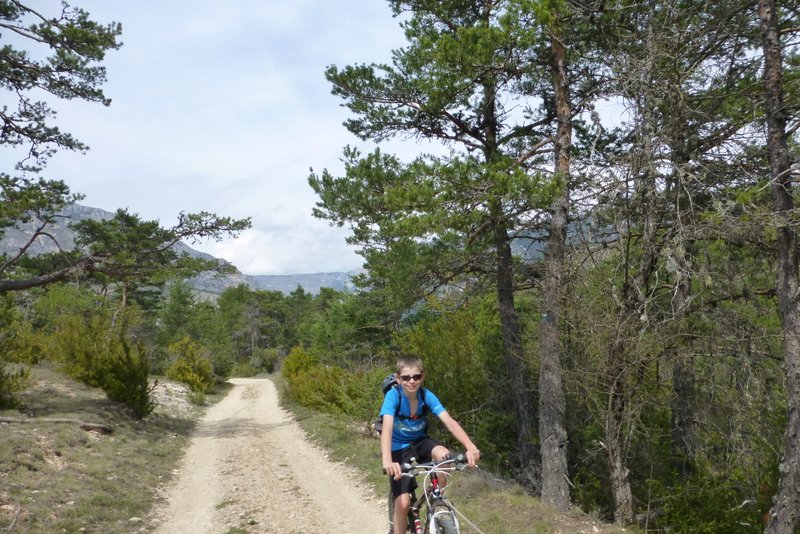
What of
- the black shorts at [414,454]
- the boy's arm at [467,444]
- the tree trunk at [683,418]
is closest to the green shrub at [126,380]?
the black shorts at [414,454]

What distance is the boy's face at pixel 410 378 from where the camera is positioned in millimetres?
4023

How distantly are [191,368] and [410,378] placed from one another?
28623 millimetres

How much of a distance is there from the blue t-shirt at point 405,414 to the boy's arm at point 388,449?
0.08m

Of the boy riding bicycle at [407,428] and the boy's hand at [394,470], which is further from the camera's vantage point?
the boy riding bicycle at [407,428]

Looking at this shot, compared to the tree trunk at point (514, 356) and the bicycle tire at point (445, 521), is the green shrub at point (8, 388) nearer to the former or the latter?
the tree trunk at point (514, 356)

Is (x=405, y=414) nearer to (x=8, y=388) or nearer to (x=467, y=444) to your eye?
(x=467, y=444)

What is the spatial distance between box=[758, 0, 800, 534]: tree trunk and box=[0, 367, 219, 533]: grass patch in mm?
8592

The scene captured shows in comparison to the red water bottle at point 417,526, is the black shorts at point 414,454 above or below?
above

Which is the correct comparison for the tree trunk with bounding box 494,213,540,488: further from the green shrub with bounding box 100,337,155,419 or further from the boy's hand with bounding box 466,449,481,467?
the green shrub with bounding box 100,337,155,419

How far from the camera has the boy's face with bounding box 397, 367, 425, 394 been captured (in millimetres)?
4023

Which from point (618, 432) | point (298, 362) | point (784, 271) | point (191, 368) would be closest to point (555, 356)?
point (618, 432)

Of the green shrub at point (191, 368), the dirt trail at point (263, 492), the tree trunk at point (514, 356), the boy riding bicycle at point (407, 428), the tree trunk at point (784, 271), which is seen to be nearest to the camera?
the boy riding bicycle at point (407, 428)

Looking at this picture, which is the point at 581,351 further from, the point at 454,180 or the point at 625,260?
the point at 454,180

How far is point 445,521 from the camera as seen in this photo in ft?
12.1
